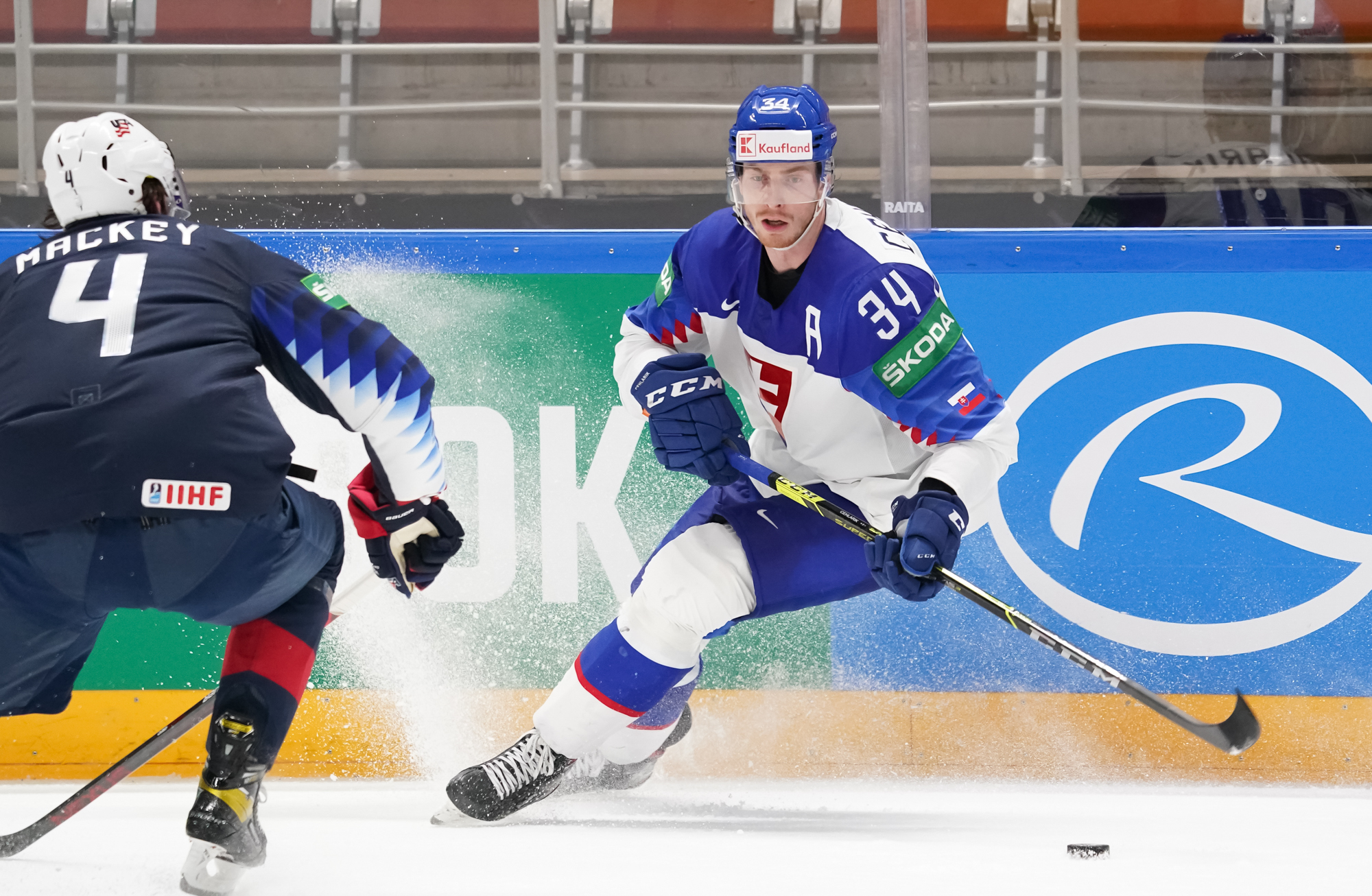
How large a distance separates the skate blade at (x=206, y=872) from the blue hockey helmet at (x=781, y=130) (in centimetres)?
137

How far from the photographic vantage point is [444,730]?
10.0ft

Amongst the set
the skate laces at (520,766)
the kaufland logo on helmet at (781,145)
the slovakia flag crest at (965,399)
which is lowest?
the skate laces at (520,766)

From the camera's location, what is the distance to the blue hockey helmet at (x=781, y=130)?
229 centimetres

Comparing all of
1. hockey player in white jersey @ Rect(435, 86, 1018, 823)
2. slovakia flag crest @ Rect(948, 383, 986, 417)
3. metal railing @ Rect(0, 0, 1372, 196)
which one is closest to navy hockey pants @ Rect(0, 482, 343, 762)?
hockey player in white jersey @ Rect(435, 86, 1018, 823)

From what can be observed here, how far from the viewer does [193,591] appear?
1.89 metres

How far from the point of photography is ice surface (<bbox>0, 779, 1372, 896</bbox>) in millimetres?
1982

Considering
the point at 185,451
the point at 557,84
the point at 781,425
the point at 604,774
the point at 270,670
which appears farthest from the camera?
the point at 557,84

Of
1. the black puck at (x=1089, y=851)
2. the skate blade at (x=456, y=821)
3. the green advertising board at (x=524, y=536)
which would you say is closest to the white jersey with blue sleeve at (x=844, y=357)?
the green advertising board at (x=524, y=536)

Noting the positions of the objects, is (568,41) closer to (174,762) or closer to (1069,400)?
(1069,400)

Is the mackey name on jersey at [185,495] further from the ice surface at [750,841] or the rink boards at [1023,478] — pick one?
the rink boards at [1023,478]

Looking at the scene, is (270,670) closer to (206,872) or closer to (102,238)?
(206,872)

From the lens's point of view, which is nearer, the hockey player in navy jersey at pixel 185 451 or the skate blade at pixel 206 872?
the hockey player in navy jersey at pixel 185 451

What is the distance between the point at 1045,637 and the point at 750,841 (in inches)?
24.4

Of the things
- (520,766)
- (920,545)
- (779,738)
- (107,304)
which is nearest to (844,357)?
(920,545)
